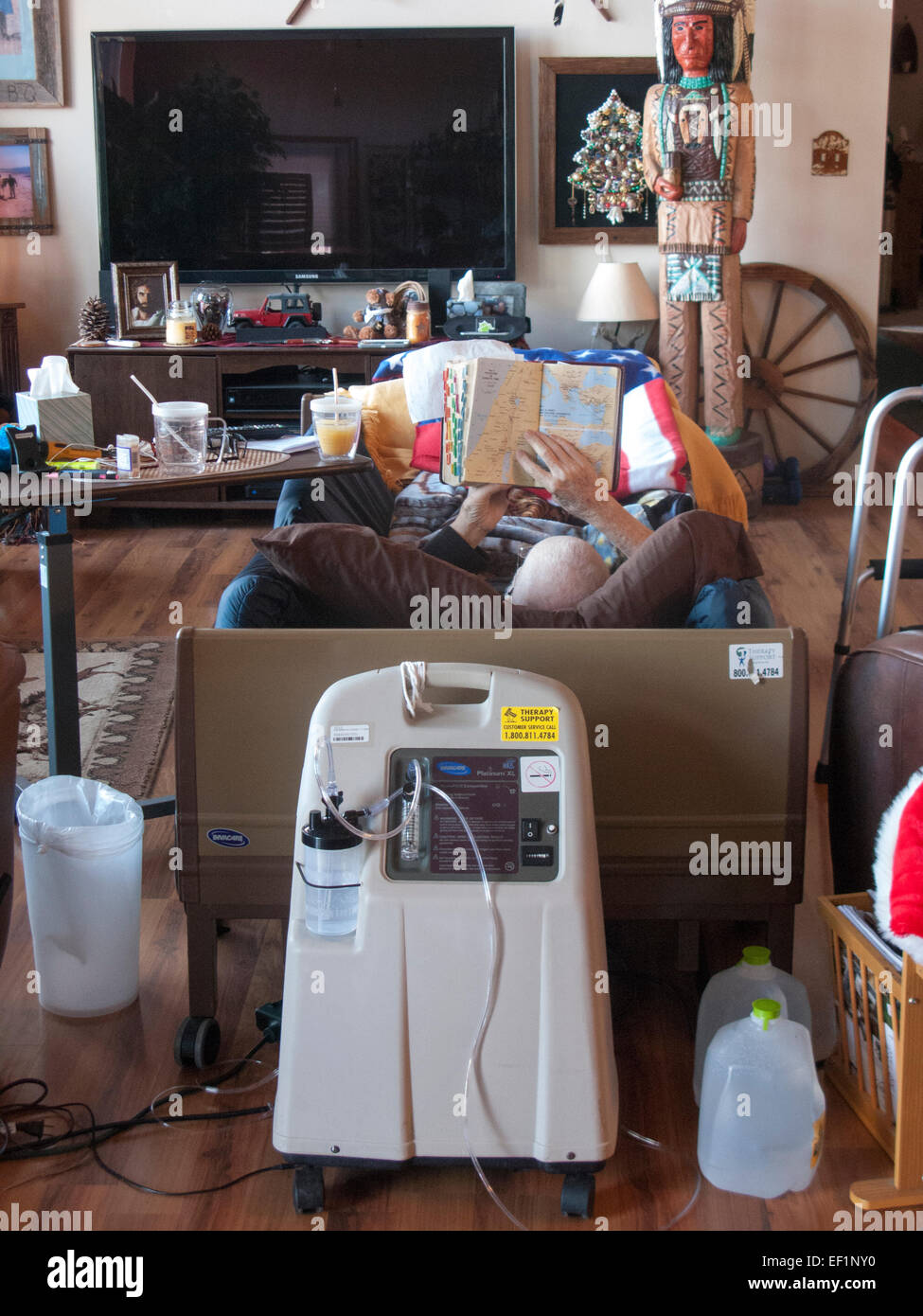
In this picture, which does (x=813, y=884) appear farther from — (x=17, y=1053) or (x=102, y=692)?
(x=102, y=692)

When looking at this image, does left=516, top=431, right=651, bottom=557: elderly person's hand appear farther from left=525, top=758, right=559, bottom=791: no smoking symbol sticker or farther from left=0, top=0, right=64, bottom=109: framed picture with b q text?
left=0, top=0, right=64, bottom=109: framed picture with b q text

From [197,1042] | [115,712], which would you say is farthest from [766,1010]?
[115,712]

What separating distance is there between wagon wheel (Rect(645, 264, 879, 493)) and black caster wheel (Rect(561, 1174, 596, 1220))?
4152 millimetres

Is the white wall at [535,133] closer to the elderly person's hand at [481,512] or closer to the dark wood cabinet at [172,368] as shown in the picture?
the dark wood cabinet at [172,368]

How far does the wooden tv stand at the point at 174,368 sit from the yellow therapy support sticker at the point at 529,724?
3.53 meters

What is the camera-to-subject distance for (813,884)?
2.43 m

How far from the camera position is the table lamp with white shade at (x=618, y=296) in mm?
5082

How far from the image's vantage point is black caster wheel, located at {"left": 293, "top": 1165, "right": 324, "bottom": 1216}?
163 cm

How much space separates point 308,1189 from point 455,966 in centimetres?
34

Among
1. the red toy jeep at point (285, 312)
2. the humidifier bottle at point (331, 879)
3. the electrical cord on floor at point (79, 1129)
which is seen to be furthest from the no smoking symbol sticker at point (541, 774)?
the red toy jeep at point (285, 312)
